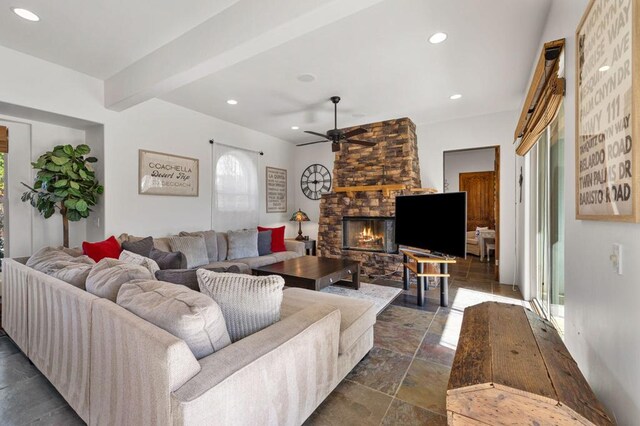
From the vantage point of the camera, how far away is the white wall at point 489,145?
446 cm

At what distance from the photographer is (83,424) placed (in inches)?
63.2

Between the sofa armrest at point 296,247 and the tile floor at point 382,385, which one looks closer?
the tile floor at point 382,385

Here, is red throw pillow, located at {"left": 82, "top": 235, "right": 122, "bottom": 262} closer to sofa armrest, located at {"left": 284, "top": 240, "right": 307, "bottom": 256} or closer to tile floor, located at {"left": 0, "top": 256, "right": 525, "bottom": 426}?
tile floor, located at {"left": 0, "top": 256, "right": 525, "bottom": 426}

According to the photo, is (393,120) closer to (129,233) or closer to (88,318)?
(129,233)

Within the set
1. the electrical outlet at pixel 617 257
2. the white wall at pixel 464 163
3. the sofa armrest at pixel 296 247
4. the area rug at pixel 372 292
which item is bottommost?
the area rug at pixel 372 292

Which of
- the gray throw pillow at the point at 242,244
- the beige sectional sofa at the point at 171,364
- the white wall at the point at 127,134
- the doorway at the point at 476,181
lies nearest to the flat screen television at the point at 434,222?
the beige sectional sofa at the point at 171,364

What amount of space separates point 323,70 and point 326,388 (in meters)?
2.96

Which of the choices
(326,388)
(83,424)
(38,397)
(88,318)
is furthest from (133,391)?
(38,397)

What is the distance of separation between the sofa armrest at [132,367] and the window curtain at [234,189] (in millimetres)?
3637

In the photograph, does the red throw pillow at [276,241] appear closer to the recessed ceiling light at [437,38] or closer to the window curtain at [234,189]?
the window curtain at [234,189]

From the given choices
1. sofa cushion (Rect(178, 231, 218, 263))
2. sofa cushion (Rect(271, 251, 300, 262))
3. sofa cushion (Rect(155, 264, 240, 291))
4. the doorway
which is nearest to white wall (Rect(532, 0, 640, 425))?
sofa cushion (Rect(155, 264, 240, 291))

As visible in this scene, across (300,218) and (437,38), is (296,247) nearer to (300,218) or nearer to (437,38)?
(300,218)

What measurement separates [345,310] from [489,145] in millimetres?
3937

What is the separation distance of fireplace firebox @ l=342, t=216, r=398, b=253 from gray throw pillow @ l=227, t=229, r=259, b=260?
1715 mm
